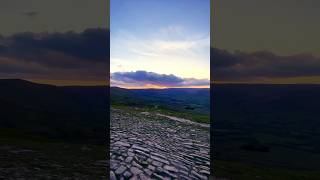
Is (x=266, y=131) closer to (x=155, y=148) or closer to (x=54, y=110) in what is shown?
(x=155, y=148)

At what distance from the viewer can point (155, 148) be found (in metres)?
6.95

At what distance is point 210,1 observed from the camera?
660cm

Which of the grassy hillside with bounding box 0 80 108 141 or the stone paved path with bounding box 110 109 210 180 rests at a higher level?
the grassy hillside with bounding box 0 80 108 141

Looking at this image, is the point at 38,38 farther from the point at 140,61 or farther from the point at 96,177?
the point at 96,177

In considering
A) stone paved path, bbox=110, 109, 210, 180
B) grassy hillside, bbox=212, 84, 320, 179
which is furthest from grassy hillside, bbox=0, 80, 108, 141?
grassy hillside, bbox=212, 84, 320, 179

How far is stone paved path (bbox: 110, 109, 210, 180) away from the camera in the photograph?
6.68 metres

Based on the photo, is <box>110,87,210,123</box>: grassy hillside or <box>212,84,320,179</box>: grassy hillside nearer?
<box>212,84,320,179</box>: grassy hillside

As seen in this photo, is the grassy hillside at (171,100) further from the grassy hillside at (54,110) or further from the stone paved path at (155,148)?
the grassy hillside at (54,110)

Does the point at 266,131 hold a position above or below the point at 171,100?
below

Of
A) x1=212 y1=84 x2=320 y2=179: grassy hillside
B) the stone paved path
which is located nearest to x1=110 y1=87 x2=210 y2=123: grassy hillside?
the stone paved path

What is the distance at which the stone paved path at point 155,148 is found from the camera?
668 cm

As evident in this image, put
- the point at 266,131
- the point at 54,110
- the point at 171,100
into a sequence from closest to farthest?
the point at 266,131 < the point at 54,110 < the point at 171,100

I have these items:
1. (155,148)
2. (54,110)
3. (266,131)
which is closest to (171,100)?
(155,148)

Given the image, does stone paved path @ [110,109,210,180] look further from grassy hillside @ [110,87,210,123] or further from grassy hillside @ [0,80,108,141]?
grassy hillside @ [0,80,108,141]
